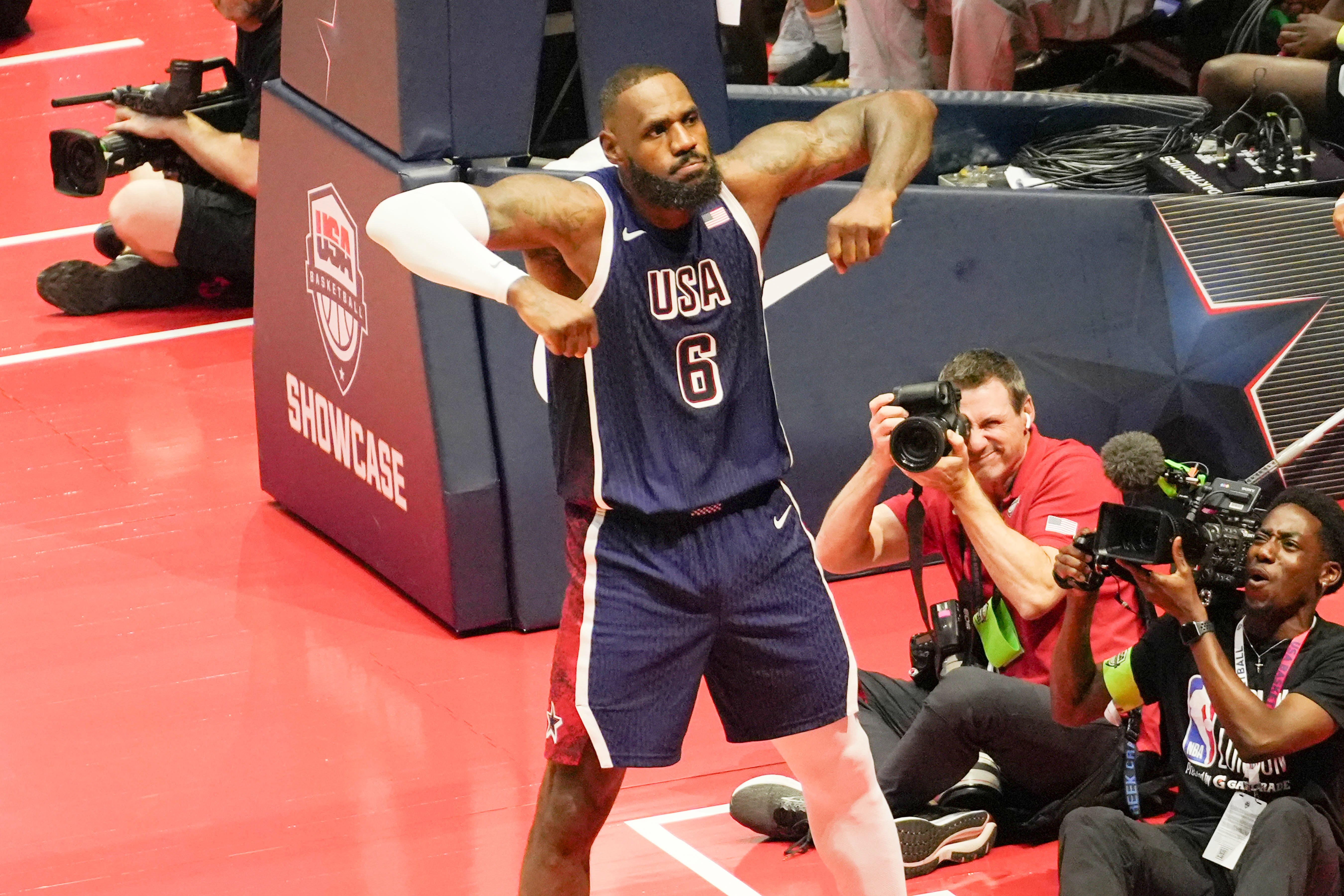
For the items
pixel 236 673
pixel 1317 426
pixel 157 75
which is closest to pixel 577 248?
pixel 236 673

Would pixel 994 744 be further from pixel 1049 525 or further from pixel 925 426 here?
pixel 925 426

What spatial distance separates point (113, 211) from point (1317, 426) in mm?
4961

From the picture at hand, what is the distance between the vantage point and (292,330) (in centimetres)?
641

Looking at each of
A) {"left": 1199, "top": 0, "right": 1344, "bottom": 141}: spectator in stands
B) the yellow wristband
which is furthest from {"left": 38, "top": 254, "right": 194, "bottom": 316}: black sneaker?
the yellow wristband

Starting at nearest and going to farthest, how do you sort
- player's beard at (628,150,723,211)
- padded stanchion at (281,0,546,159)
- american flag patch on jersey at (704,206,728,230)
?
player's beard at (628,150,723,211)
american flag patch on jersey at (704,206,728,230)
padded stanchion at (281,0,546,159)

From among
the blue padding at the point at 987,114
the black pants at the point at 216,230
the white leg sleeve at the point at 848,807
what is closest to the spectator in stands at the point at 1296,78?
the blue padding at the point at 987,114

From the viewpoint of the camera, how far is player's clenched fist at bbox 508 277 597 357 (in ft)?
10.9

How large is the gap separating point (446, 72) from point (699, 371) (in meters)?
2.07

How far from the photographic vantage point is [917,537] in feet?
15.2

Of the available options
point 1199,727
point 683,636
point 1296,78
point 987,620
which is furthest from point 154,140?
point 1199,727

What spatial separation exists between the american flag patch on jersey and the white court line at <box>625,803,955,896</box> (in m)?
1.59

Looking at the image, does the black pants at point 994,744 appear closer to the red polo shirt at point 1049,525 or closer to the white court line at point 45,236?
the red polo shirt at point 1049,525

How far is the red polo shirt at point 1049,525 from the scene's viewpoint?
4.60 m

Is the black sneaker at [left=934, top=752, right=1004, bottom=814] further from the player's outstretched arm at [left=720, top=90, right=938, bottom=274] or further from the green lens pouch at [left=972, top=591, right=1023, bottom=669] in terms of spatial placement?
the player's outstretched arm at [left=720, top=90, right=938, bottom=274]
